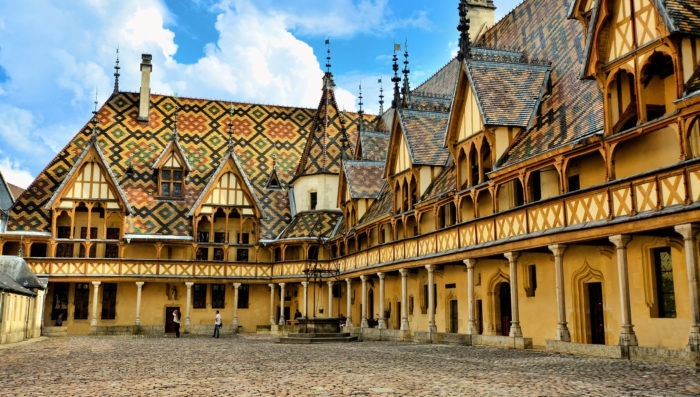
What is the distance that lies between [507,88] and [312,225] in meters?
20.0

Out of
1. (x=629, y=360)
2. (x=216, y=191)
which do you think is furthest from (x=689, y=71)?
(x=216, y=191)

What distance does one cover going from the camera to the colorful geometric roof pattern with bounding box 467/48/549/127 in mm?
22422

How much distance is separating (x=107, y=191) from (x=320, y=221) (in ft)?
41.4

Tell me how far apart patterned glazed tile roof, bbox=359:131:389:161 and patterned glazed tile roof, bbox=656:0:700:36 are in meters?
23.7

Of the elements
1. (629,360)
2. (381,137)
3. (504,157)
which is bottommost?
(629,360)

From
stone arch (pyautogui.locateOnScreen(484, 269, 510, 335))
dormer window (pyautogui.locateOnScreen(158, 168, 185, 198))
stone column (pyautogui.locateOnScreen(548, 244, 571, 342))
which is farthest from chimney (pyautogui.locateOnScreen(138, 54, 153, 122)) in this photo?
stone column (pyautogui.locateOnScreen(548, 244, 571, 342))

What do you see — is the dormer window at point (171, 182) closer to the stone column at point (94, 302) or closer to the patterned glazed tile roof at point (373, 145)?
the stone column at point (94, 302)

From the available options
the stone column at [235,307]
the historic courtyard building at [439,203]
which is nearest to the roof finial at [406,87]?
the historic courtyard building at [439,203]

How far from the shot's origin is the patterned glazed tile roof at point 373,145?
38.6 m

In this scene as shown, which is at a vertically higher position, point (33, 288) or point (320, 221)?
point (320, 221)

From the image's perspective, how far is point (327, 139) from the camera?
44781mm

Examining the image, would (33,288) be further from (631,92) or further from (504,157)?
(631,92)

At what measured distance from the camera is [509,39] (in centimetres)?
2897

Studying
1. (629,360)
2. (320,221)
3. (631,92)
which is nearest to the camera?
(629,360)
